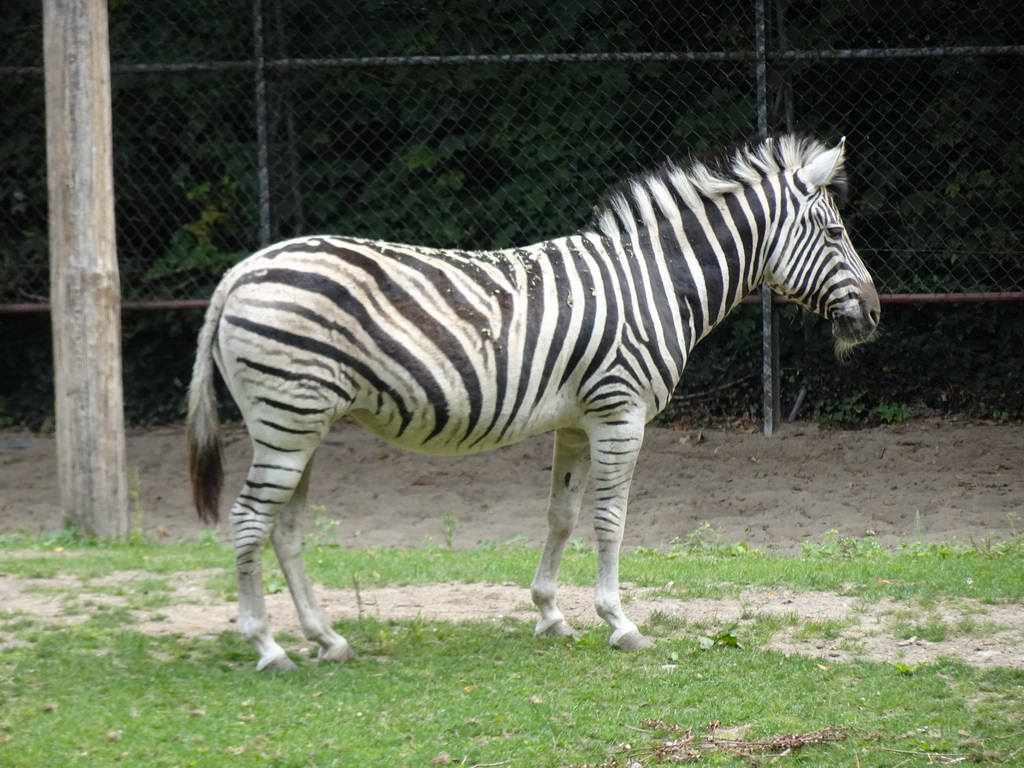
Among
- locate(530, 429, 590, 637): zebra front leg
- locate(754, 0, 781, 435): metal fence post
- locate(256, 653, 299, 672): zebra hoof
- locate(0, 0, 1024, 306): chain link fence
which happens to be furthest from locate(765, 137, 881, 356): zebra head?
locate(0, 0, 1024, 306): chain link fence

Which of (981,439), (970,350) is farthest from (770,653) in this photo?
(970,350)

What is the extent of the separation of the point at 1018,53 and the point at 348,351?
6.48 meters

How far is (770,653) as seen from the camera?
4934 mm

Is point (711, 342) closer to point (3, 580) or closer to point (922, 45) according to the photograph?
point (922, 45)

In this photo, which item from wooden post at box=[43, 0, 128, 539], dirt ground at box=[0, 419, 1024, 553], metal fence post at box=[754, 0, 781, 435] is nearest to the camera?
wooden post at box=[43, 0, 128, 539]

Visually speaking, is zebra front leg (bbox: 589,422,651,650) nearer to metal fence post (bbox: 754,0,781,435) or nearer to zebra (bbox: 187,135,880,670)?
zebra (bbox: 187,135,880,670)

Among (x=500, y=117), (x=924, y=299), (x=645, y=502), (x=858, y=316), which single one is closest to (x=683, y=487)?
(x=645, y=502)

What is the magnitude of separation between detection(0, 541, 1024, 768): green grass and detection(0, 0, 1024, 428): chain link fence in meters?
4.52

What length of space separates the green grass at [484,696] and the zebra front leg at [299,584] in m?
0.10

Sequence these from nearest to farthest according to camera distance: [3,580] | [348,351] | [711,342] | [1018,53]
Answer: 1. [348,351]
2. [3,580]
3. [1018,53]
4. [711,342]

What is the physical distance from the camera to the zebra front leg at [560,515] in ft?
17.5

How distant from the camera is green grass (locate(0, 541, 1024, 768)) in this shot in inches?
153

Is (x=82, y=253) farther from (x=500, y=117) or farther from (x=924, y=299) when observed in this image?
(x=924, y=299)

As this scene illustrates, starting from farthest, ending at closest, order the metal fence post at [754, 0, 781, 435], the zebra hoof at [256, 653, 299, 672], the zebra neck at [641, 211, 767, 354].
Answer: the metal fence post at [754, 0, 781, 435], the zebra neck at [641, 211, 767, 354], the zebra hoof at [256, 653, 299, 672]
